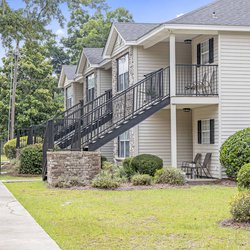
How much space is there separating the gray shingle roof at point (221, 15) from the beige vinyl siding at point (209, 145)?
3174 mm

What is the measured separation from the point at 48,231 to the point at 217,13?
13400 millimetres

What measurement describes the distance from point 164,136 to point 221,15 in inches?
219

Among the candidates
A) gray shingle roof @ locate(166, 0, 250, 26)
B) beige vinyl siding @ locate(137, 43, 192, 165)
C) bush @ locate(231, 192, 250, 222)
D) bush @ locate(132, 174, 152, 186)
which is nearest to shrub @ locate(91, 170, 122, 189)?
bush @ locate(132, 174, 152, 186)

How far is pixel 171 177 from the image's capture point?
669 inches

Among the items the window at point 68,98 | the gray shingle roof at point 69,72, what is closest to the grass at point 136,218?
the gray shingle roof at point 69,72

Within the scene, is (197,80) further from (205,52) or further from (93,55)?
(93,55)

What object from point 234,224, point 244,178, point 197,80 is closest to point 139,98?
point 197,80

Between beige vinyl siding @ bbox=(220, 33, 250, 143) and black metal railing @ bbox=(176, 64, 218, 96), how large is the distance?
1.33 feet

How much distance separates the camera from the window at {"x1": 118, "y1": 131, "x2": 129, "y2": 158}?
2359 cm

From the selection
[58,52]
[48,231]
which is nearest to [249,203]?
[48,231]

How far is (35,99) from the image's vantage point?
41.7 meters

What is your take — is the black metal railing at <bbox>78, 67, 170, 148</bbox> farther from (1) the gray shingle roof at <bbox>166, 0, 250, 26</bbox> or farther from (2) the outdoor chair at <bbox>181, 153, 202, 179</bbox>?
(2) the outdoor chair at <bbox>181, 153, 202, 179</bbox>

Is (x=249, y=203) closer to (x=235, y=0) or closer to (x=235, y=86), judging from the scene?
(x=235, y=86)

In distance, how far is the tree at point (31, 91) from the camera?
136 ft
